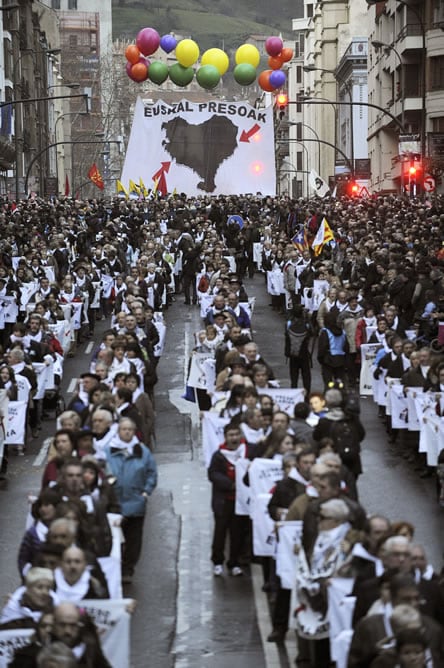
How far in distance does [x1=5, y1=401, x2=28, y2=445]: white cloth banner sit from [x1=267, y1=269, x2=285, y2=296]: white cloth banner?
1500cm

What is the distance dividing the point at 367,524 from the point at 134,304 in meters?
13.4

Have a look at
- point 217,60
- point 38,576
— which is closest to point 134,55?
point 217,60

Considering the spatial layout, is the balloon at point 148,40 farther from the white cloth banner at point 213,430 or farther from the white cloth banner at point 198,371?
the white cloth banner at point 213,430

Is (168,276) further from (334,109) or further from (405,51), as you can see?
(334,109)

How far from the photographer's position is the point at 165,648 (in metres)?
12.1

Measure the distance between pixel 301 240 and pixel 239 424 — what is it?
26947 mm

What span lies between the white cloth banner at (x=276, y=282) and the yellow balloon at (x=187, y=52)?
2622 cm

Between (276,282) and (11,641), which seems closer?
(11,641)

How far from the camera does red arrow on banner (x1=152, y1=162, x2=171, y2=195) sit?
5997cm

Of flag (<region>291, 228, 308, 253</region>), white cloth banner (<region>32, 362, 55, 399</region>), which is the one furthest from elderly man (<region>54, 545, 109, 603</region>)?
flag (<region>291, 228, 308, 253</region>)

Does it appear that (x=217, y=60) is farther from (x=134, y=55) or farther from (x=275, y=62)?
(x=134, y=55)

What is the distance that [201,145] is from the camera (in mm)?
A: 60156

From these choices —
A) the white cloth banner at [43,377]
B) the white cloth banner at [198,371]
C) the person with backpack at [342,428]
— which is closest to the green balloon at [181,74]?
the white cloth banner at [43,377]

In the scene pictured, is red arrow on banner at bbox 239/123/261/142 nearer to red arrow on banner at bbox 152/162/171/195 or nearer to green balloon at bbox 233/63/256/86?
green balloon at bbox 233/63/256/86
